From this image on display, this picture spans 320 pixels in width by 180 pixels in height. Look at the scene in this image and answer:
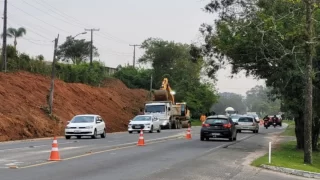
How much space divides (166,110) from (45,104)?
12247mm

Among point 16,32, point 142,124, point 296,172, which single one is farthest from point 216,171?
point 16,32

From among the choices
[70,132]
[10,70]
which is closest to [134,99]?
[10,70]

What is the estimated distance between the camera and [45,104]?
52.0m

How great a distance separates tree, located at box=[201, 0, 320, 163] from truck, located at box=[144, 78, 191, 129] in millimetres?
26104

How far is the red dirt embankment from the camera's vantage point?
41.5 m

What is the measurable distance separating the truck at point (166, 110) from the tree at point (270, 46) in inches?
1028

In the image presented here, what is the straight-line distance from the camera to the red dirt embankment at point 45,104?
1634 inches

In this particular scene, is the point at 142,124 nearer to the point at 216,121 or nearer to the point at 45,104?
the point at 45,104

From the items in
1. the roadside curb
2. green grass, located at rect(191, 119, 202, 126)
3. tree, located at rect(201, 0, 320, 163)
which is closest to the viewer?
the roadside curb

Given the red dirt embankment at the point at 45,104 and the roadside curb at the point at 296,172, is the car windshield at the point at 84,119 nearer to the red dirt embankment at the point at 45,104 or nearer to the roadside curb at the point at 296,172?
the red dirt embankment at the point at 45,104

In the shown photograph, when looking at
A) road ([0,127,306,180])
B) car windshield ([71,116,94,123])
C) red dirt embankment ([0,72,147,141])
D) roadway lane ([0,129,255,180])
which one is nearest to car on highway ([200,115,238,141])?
car windshield ([71,116,94,123])

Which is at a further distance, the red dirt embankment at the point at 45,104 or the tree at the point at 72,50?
the tree at the point at 72,50

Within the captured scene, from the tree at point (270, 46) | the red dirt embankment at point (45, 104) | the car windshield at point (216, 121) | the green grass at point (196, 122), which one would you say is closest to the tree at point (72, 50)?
the red dirt embankment at point (45, 104)

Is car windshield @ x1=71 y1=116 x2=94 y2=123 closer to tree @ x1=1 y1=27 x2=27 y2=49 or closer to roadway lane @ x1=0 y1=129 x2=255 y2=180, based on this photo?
roadway lane @ x1=0 y1=129 x2=255 y2=180
